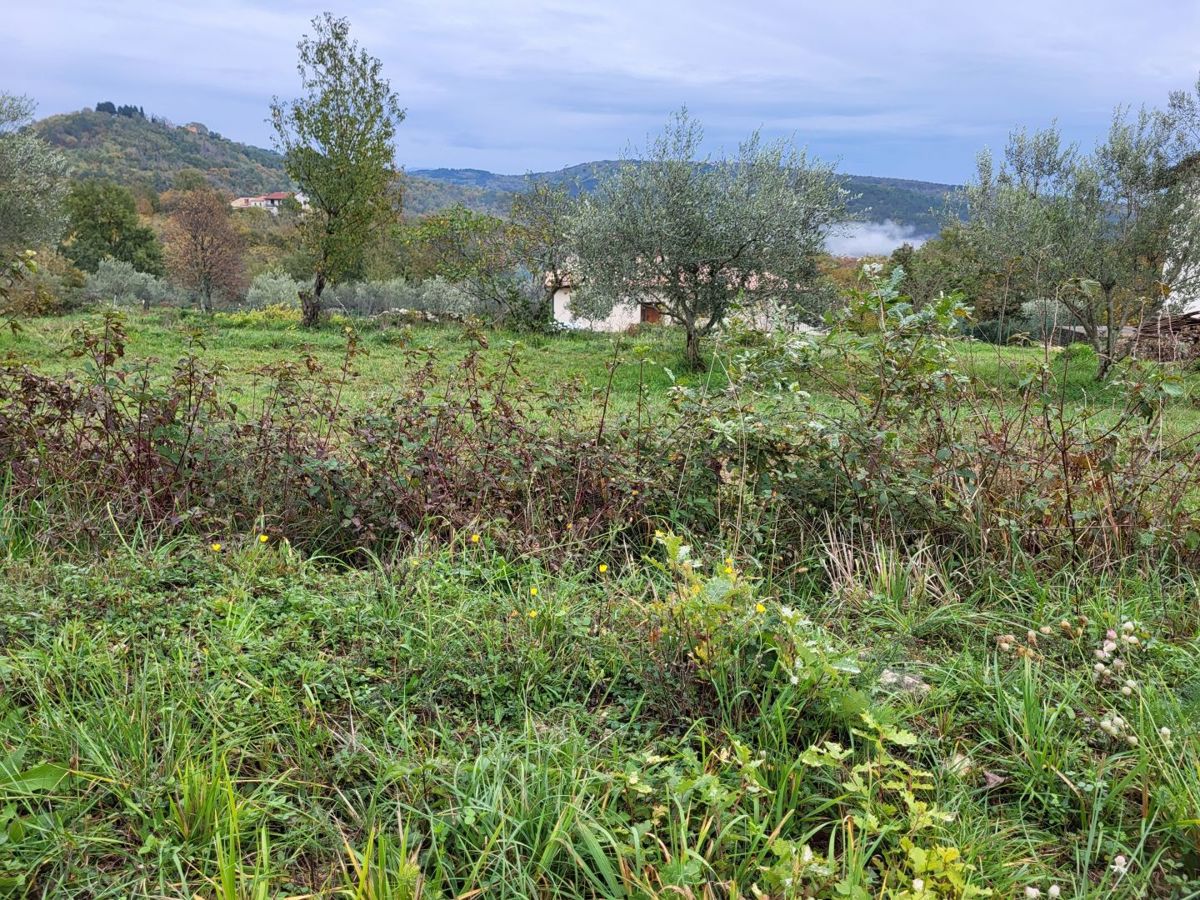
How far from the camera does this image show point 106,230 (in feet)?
149

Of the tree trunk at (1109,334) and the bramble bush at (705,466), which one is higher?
the tree trunk at (1109,334)

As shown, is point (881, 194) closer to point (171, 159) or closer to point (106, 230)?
point (106, 230)

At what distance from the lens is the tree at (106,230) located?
1742 inches

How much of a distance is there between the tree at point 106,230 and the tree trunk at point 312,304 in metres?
30.9

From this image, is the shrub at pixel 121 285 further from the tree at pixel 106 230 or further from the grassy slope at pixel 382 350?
the tree at pixel 106 230

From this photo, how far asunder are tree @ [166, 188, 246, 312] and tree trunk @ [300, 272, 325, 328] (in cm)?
1444

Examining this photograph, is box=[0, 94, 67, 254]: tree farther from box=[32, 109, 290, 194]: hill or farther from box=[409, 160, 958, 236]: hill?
box=[32, 109, 290, 194]: hill

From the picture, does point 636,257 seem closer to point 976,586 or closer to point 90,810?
point 976,586

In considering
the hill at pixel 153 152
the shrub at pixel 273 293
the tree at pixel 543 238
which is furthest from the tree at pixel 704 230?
the hill at pixel 153 152

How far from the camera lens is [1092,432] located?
409 centimetres

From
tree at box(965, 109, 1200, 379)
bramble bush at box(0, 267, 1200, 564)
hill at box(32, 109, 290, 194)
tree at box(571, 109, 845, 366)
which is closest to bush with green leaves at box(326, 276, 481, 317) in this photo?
tree at box(571, 109, 845, 366)

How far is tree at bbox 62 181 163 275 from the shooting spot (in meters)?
44.2

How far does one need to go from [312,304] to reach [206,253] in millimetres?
18395

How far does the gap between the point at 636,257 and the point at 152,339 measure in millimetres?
8545
